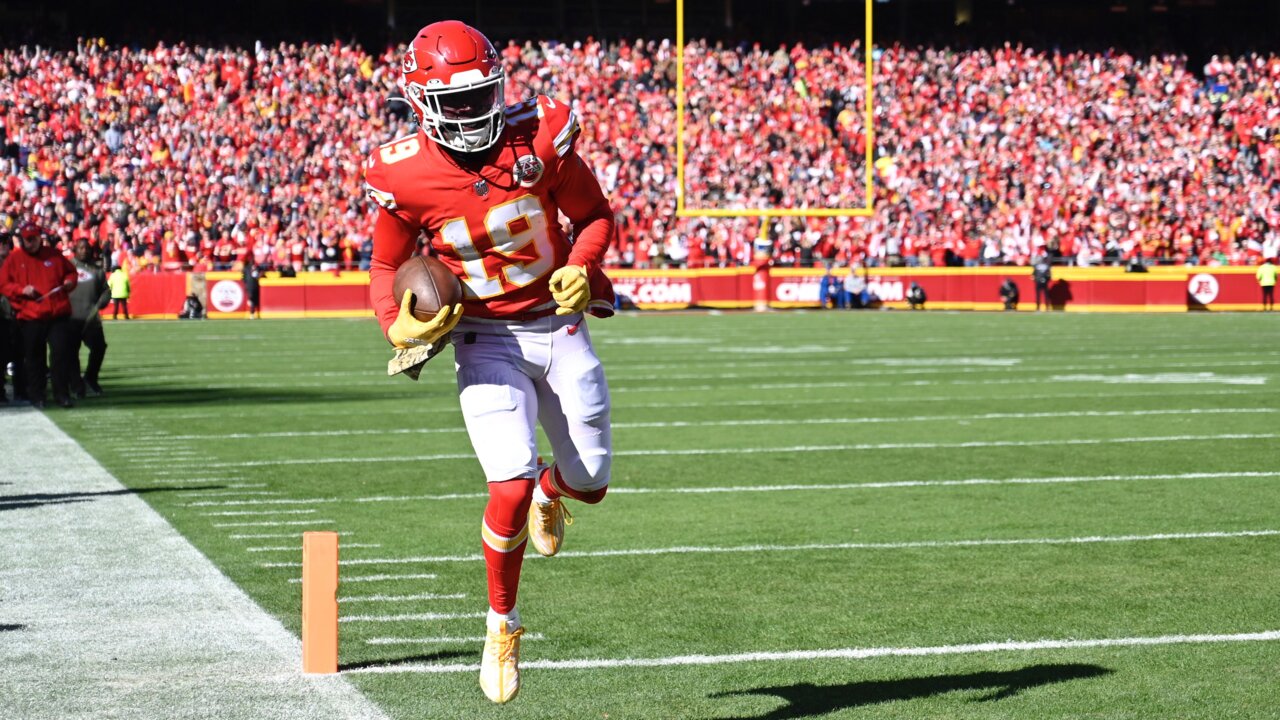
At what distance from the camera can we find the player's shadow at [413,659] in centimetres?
521

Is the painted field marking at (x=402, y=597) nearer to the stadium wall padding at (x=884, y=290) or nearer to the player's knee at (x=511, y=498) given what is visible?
the player's knee at (x=511, y=498)

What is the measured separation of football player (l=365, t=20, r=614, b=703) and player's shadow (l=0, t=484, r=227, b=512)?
4.50 m

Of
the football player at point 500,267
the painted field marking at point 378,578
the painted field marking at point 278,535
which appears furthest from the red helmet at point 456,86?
the painted field marking at point 278,535

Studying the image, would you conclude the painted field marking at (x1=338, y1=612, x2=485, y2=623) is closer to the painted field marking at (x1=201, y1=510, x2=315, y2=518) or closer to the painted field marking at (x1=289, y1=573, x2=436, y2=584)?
the painted field marking at (x1=289, y1=573, x2=436, y2=584)

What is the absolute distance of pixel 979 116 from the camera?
1537 inches

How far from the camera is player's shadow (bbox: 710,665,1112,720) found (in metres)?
4.77

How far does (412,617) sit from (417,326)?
1.59 metres

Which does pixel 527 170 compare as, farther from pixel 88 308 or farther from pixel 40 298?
pixel 88 308

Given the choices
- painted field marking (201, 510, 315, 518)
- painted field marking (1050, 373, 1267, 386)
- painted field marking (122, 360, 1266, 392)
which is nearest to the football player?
painted field marking (201, 510, 315, 518)

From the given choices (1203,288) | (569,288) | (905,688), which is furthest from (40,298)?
(1203,288)

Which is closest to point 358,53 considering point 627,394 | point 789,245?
point 789,245

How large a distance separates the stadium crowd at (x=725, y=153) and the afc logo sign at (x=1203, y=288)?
3.07ft

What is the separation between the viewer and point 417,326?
187 inches

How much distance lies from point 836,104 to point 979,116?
3188 mm
